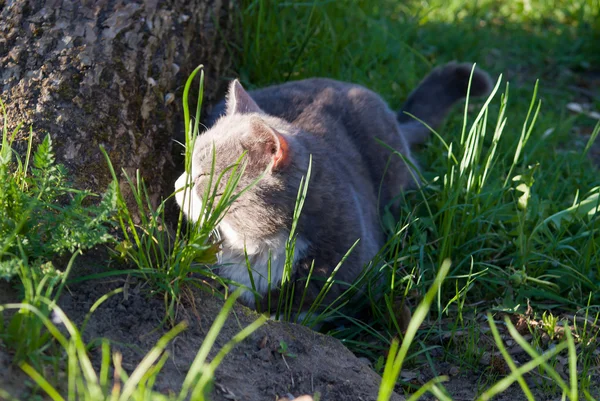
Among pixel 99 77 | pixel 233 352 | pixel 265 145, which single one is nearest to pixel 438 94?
pixel 265 145

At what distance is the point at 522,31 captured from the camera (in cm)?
502

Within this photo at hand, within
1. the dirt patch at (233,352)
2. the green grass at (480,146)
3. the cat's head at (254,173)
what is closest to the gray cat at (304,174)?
the cat's head at (254,173)

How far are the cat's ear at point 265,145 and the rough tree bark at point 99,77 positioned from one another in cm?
55

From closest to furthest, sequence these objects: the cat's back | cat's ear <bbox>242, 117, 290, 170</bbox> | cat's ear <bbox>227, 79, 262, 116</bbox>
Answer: cat's ear <bbox>242, 117, 290, 170</bbox> < cat's ear <bbox>227, 79, 262, 116</bbox> < the cat's back

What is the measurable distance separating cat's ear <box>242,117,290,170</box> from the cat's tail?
1.41 meters

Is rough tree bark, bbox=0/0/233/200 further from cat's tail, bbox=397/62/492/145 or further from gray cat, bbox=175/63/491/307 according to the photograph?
cat's tail, bbox=397/62/492/145

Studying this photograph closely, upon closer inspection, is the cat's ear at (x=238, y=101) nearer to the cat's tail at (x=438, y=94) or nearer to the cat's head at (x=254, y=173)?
the cat's head at (x=254, y=173)

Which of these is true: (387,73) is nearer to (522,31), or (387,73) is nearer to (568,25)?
(522,31)

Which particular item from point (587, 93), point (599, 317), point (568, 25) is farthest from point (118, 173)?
point (568, 25)

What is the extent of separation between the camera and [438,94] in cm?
354

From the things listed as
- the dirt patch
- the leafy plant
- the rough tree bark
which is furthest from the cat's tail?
the leafy plant

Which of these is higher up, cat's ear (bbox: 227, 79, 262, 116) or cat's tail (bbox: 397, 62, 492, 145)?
cat's ear (bbox: 227, 79, 262, 116)

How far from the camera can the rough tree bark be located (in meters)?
2.26

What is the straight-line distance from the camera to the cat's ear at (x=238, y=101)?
2.56 meters
